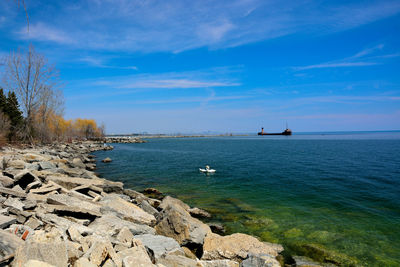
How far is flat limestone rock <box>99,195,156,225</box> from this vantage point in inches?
364

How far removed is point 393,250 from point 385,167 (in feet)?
74.3

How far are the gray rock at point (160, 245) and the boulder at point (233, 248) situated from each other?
114 centimetres

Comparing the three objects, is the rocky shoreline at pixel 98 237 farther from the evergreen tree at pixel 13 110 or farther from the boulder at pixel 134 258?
the evergreen tree at pixel 13 110

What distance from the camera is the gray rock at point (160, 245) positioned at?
6234 millimetres

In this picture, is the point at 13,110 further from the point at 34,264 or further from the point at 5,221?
the point at 34,264

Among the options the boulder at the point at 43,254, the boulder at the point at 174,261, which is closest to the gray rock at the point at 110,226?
the boulder at the point at 174,261

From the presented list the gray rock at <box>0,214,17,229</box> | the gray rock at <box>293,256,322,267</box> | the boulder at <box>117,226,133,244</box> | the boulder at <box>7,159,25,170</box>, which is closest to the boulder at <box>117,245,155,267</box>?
the boulder at <box>117,226,133,244</box>

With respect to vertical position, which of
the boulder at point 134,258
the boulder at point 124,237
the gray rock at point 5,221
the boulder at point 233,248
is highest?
the gray rock at point 5,221

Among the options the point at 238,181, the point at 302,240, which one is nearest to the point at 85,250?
the point at 302,240

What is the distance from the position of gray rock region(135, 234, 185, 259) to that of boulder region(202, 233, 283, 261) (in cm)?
114

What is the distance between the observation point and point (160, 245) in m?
6.61

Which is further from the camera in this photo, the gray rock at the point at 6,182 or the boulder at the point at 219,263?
the gray rock at the point at 6,182

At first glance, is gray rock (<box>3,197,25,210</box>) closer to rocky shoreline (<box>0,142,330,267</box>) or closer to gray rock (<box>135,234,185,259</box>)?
rocky shoreline (<box>0,142,330,267</box>)

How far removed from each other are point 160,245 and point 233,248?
2.46m
